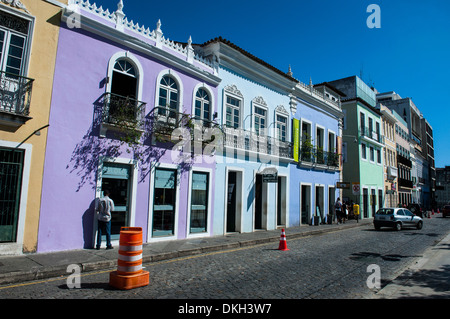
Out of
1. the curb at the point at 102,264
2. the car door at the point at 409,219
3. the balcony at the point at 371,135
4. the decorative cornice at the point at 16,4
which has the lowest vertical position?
the curb at the point at 102,264

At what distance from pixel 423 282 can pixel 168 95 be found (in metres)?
9.97

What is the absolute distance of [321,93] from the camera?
21.9m

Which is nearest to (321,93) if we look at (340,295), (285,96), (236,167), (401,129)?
(285,96)

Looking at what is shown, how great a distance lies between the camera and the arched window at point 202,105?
13000mm

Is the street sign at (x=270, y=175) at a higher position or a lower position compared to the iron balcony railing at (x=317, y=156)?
A: lower

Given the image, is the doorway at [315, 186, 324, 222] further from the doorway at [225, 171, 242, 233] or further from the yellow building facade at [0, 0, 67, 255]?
the yellow building facade at [0, 0, 67, 255]

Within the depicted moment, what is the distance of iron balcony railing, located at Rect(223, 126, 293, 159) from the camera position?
1414 centimetres

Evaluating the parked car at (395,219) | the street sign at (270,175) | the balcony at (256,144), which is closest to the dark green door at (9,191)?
the balcony at (256,144)

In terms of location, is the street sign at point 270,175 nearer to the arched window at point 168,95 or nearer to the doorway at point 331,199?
the arched window at point 168,95

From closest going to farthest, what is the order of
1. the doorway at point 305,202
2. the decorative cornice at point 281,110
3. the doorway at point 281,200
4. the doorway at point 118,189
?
the doorway at point 118,189 → the decorative cornice at point 281,110 → the doorway at point 281,200 → the doorway at point 305,202

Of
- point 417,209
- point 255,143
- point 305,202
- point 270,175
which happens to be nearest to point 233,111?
point 255,143

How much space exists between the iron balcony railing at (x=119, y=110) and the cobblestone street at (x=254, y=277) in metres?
4.80

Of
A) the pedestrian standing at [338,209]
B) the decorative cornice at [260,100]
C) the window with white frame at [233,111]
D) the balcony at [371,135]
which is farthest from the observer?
the balcony at [371,135]
